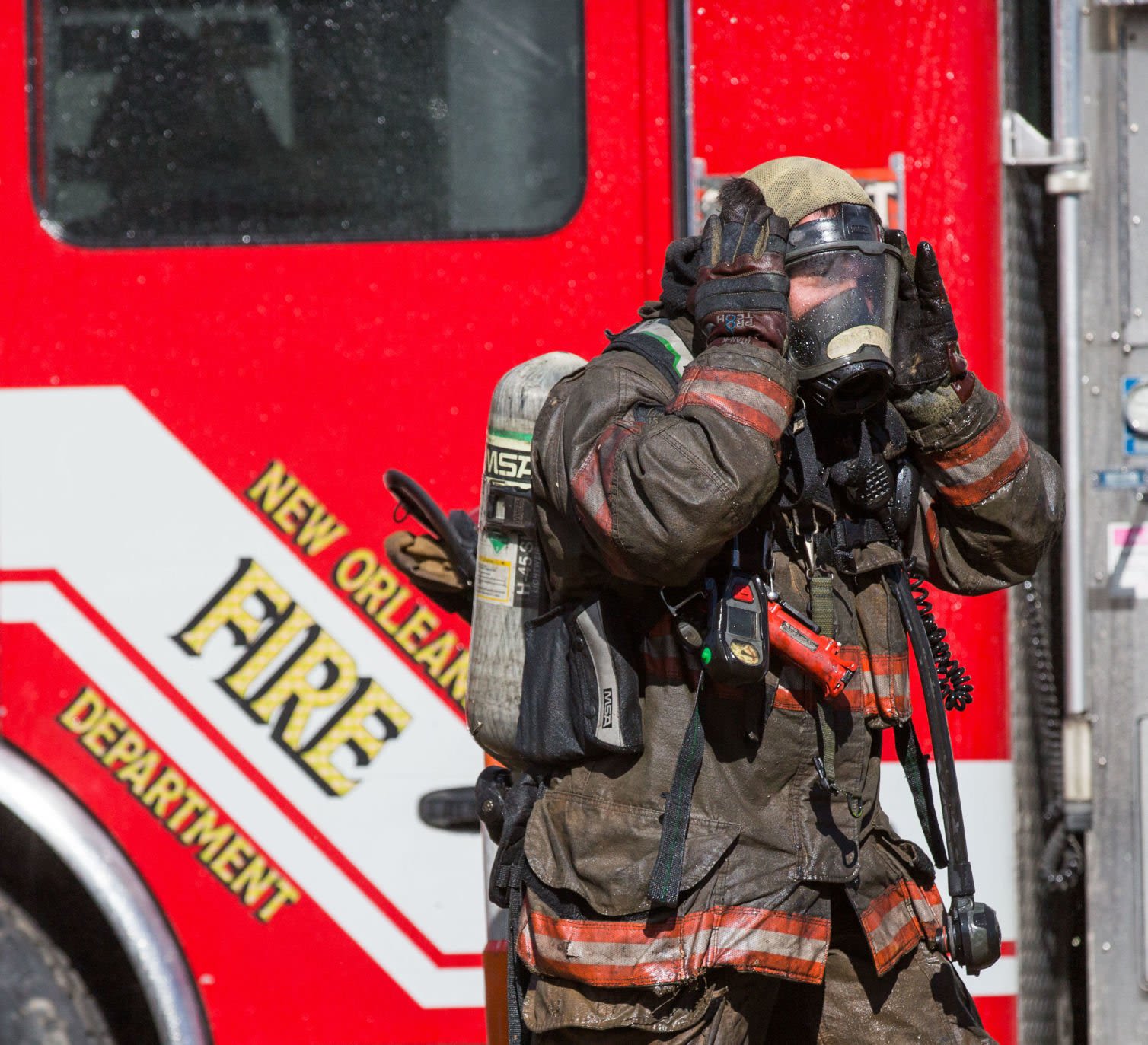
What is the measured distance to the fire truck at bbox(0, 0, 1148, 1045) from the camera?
246 cm

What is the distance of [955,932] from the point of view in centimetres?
179

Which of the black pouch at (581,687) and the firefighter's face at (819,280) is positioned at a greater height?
the firefighter's face at (819,280)

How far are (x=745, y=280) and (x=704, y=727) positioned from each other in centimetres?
59

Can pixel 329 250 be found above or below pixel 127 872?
above

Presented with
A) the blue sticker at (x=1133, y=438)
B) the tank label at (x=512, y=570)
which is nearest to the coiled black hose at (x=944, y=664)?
the tank label at (x=512, y=570)

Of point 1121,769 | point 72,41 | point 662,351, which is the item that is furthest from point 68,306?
point 1121,769

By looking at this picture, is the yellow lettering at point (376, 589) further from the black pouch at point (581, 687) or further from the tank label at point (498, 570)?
the black pouch at point (581, 687)

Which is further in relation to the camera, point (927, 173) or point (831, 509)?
point (927, 173)

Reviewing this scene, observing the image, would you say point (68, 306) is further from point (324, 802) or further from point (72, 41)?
point (324, 802)

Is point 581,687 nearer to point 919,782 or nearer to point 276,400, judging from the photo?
point 919,782

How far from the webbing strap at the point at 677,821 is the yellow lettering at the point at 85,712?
121 cm

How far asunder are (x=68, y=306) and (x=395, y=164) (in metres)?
0.65

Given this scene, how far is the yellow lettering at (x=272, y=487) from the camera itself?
2479mm

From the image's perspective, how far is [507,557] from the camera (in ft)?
6.75
